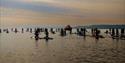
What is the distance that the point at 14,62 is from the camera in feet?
136

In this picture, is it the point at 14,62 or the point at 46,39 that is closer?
the point at 14,62

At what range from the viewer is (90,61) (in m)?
42.3

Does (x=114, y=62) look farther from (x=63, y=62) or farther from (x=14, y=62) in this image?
(x=14, y=62)

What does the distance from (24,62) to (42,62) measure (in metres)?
2.28

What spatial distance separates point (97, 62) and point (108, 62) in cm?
149

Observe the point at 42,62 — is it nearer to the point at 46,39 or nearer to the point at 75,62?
the point at 75,62

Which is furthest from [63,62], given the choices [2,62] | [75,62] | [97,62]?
[2,62]

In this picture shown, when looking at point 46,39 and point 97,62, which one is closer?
point 97,62

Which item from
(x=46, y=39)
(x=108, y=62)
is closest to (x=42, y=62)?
(x=108, y=62)

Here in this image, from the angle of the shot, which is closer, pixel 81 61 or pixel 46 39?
pixel 81 61

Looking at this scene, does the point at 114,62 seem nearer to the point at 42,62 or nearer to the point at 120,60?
the point at 120,60

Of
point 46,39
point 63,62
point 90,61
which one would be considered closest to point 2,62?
point 63,62

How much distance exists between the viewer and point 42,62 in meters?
41.4

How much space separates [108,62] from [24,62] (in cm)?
1052
